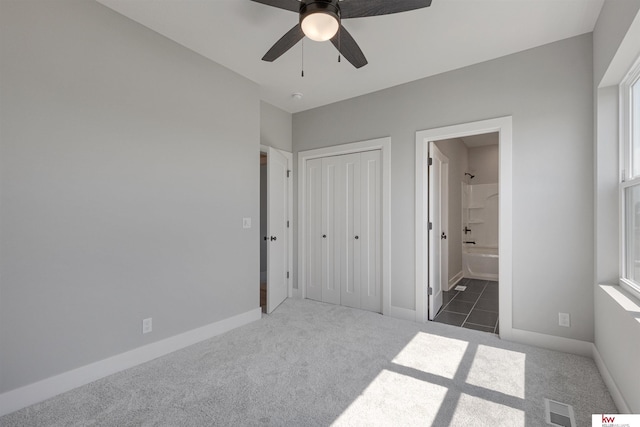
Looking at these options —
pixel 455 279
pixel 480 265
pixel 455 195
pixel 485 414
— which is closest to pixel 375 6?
pixel 485 414

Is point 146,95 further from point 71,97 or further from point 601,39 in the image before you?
point 601,39

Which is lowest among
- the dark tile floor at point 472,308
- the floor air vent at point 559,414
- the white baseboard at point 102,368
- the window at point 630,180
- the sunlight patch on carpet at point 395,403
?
the dark tile floor at point 472,308

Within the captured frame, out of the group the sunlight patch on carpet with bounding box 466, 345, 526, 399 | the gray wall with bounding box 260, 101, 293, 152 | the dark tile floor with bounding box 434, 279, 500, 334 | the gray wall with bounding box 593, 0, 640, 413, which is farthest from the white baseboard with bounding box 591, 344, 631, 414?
the gray wall with bounding box 260, 101, 293, 152

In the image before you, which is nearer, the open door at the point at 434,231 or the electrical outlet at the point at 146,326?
the electrical outlet at the point at 146,326

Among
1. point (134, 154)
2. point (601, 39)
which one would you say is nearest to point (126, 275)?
point (134, 154)

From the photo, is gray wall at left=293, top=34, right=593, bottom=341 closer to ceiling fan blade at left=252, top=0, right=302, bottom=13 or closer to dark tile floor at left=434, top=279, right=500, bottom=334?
dark tile floor at left=434, top=279, right=500, bottom=334

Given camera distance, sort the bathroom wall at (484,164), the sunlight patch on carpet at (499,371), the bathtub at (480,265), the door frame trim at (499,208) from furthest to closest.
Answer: the bathroom wall at (484,164) < the bathtub at (480,265) < the door frame trim at (499,208) < the sunlight patch on carpet at (499,371)

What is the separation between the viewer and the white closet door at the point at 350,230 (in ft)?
12.8

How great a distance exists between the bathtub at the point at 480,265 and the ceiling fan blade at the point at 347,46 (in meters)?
4.71

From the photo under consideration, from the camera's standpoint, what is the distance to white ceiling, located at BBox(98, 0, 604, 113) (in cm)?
222

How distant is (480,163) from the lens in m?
6.33

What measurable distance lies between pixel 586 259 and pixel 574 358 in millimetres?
839

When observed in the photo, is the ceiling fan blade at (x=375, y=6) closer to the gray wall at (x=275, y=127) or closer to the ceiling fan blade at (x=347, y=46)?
the ceiling fan blade at (x=347, y=46)

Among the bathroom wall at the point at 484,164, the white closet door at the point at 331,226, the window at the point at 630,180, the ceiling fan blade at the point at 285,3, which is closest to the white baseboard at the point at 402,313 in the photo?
the white closet door at the point at 331,226
